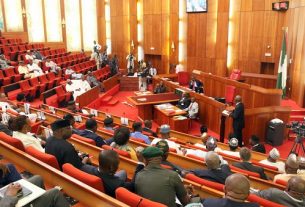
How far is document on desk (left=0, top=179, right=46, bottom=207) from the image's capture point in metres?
1.97

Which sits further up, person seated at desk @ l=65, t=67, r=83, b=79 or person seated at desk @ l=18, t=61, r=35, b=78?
person seated at desk @ l=18, t=61, r=35, b=78

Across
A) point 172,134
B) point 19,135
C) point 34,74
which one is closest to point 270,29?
point 172,134

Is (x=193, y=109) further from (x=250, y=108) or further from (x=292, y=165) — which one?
(x=292, y=165)

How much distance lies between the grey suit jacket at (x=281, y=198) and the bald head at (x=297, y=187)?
0.04 metres

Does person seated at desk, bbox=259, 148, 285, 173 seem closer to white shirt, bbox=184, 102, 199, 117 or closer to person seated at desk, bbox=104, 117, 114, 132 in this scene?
person seated at desk, bbox=104, 117, 114, 132

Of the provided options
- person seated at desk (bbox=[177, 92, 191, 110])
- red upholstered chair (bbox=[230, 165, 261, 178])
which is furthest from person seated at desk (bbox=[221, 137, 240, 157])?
person seated at desk (bbox=[177, 92, 191, 110])

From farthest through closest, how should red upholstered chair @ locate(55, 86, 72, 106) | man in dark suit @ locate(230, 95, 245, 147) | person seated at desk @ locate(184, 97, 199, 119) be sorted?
red upholstered chair @ locate(55, 86, 72, 106), person seated at desk @ locate(184, 97, 199, 119), man in dark suit @ locate(230, 95, 245, 147)

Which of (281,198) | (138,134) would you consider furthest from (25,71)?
(281,198)

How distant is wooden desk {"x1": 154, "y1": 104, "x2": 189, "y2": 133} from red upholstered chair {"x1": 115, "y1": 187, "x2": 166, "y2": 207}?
18.2 ft

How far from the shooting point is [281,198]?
264 cm

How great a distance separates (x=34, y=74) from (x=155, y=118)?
3843 millimetres

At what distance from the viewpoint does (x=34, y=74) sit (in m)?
9.62

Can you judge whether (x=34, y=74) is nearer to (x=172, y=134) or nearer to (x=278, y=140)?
(x=172, y=134)

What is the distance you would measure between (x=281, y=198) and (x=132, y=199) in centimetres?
130
